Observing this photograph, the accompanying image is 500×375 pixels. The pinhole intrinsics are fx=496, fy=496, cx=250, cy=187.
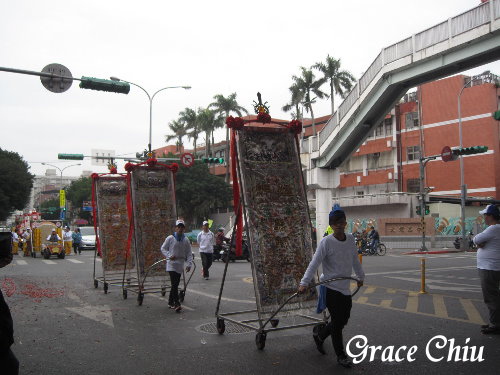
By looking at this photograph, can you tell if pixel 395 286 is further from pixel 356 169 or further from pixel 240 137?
pixel 356 169

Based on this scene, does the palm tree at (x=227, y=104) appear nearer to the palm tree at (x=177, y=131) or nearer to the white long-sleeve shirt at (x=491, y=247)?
the palm tree at (x=177, y=131)

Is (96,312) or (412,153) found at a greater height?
(412,153)

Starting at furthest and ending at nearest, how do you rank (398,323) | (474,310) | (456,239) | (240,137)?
(456,239), (474,310), (398,323), (240,137)

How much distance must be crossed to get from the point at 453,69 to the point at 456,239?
15907mm

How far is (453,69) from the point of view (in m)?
19.2

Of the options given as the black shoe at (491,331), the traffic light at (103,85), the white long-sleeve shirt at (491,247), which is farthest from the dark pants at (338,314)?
the traffic light at (103,85)

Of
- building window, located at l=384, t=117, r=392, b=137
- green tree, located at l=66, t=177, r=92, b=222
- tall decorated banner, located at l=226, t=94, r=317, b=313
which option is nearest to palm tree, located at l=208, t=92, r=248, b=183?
building window, located at l=384, t=117, r=392, b=137

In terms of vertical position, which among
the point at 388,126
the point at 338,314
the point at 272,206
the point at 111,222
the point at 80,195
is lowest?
the point at 338,314

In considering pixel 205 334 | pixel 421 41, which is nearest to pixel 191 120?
pixel 421 41

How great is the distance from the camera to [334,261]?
5.83 metres

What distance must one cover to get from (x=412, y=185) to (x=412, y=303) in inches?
1448

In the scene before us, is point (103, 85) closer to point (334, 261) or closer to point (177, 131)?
point (334, 261)

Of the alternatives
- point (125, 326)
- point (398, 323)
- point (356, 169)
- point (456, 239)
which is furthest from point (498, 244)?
point (356, 169)

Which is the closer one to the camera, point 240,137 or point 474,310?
point 240,137
